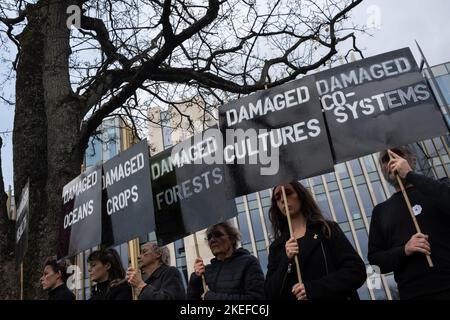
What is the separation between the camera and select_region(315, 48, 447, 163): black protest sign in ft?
9.06

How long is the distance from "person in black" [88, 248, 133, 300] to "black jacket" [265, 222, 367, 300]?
1285 millimetres

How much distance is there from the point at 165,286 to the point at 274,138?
4.25ft

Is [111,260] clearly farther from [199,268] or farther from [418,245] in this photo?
[418,245]

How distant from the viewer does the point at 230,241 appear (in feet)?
10.5

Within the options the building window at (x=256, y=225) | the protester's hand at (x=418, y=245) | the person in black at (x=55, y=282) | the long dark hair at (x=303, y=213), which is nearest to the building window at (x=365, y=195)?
the building window at (x=256, y=225)

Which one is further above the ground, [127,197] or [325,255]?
[127,197]

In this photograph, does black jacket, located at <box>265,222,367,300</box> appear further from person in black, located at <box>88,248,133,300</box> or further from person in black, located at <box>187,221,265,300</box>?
person in black, located at <box>88,248,133,300</box>

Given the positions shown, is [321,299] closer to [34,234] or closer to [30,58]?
[34,234]

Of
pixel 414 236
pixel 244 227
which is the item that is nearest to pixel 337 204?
pixel 244 227

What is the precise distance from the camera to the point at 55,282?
3.76 metres

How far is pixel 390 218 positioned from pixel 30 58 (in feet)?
17.0

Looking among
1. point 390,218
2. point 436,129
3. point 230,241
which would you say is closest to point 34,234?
point 230,241

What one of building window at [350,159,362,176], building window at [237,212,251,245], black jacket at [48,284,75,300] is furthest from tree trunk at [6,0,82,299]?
building window at [350,159,362,176]

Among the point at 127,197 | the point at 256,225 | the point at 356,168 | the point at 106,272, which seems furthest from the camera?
the point at 256,225
